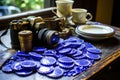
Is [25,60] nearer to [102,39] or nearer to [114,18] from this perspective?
[102,39]

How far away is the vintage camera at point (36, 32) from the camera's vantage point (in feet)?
2.92

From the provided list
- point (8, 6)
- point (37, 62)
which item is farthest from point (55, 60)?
point (8, 6)

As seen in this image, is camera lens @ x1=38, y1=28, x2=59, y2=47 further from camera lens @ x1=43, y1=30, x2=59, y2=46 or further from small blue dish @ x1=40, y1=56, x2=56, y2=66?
small blue dish @ x1=40, y1=56, x2=56, y2=66

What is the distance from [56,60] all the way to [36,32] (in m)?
0.18

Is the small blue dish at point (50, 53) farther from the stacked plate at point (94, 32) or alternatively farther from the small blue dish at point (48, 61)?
the stacked plate at point (94, 32)

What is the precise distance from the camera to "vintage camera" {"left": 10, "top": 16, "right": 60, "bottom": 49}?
2.92 ft

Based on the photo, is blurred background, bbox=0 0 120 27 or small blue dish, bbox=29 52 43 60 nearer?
small blue dish, bbox=29 52 43 60

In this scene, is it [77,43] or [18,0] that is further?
[18,0]

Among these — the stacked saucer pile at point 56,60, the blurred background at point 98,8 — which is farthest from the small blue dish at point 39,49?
the blurred background at point 98,8

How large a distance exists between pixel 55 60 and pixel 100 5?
1.60 m

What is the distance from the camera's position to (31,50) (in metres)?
0.89

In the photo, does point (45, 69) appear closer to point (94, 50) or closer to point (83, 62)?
point (83, 62)

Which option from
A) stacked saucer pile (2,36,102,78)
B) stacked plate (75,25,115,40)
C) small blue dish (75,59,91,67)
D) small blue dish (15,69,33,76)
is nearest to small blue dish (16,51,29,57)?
stacked saucer pile (2,36,102,78)

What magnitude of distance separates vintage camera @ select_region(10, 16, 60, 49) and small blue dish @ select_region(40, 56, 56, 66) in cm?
11
